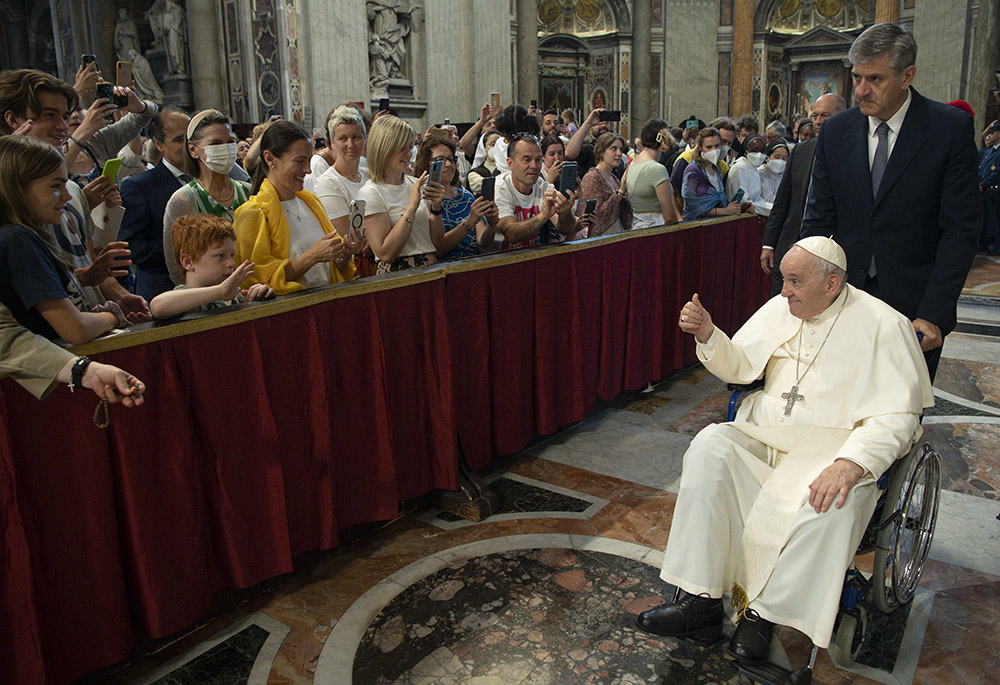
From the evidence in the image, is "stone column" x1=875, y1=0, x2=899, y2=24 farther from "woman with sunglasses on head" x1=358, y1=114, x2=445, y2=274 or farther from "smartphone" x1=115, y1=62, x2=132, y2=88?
"smartphone" x1=115, y1=62, x2=132, y2=88

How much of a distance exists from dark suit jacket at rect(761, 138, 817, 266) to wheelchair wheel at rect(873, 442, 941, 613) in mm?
1941

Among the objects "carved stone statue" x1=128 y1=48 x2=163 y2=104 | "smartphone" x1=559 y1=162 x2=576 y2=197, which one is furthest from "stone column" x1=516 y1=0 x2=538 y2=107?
"smartphone" x1=559 y1=162 x2=576 y2=197

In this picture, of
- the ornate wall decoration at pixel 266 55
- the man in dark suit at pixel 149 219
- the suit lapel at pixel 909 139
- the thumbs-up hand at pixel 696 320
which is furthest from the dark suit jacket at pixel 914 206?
the ornate wall decoration at pixel 266 55

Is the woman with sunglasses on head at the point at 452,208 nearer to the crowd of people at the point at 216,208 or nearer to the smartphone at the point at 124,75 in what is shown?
the crowd of people at the point at 216,208

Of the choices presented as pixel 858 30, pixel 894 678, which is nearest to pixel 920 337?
pixel 894 678

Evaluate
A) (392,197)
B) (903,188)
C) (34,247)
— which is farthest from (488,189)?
(34,247)

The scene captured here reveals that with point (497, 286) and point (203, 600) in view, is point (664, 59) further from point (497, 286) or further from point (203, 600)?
point (203, 600)

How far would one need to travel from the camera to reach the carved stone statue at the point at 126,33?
1273cm

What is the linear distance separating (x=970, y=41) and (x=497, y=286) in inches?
572

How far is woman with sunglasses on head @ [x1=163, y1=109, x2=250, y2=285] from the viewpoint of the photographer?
335 cm

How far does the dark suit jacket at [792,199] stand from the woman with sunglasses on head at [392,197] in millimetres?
2010

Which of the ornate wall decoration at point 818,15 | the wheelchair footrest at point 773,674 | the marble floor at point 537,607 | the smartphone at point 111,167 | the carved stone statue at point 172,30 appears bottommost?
the marble floor at point 537,607

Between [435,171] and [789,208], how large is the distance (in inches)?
83.1

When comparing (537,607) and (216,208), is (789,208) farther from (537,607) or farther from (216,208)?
(216,208)
